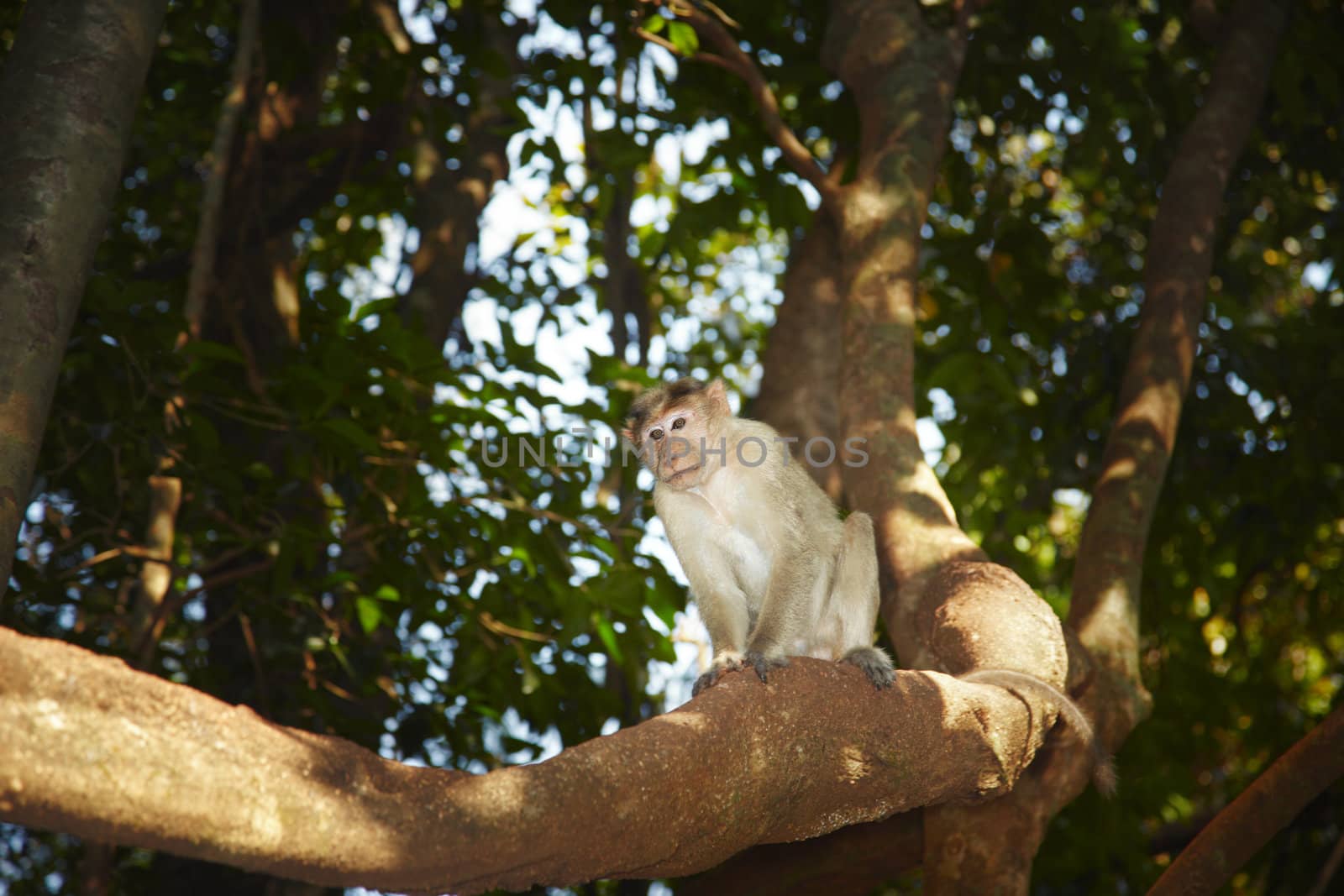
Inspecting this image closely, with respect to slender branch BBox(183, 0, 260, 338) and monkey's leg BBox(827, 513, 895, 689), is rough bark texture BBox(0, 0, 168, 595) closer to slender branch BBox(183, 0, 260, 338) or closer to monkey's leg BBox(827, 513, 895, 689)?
slender branch BBox(183, 0, 260, 338)

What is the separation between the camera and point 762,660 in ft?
12.6

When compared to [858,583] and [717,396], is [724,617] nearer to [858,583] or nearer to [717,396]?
[858,583]

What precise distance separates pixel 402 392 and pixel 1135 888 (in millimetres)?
5662

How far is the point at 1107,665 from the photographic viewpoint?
4766 millimetres

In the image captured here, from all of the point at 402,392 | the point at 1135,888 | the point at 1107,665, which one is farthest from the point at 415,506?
the point at 1135,888

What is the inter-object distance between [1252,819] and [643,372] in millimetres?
3313

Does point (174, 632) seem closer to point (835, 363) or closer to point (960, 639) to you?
point (835, 363)

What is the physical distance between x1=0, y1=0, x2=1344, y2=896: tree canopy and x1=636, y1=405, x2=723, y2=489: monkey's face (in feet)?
2.08

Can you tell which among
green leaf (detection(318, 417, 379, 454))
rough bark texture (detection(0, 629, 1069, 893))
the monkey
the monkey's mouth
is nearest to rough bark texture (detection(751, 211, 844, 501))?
the monkey

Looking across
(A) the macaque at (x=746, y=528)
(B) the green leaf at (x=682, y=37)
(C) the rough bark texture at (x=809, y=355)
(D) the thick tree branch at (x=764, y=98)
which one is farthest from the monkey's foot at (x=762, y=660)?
(B) the green leaf at (x=682, y=37)

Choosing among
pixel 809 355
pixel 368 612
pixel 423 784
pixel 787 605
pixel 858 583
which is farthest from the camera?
pixel 809 355

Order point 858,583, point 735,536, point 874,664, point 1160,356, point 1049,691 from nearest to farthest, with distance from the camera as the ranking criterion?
point 1049,691 → point 874,664 → point 858,583 → point 735,536 → point 1160,356

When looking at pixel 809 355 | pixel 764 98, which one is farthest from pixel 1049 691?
pixel 764 98

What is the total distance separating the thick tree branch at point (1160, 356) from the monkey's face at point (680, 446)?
180 centimetres
